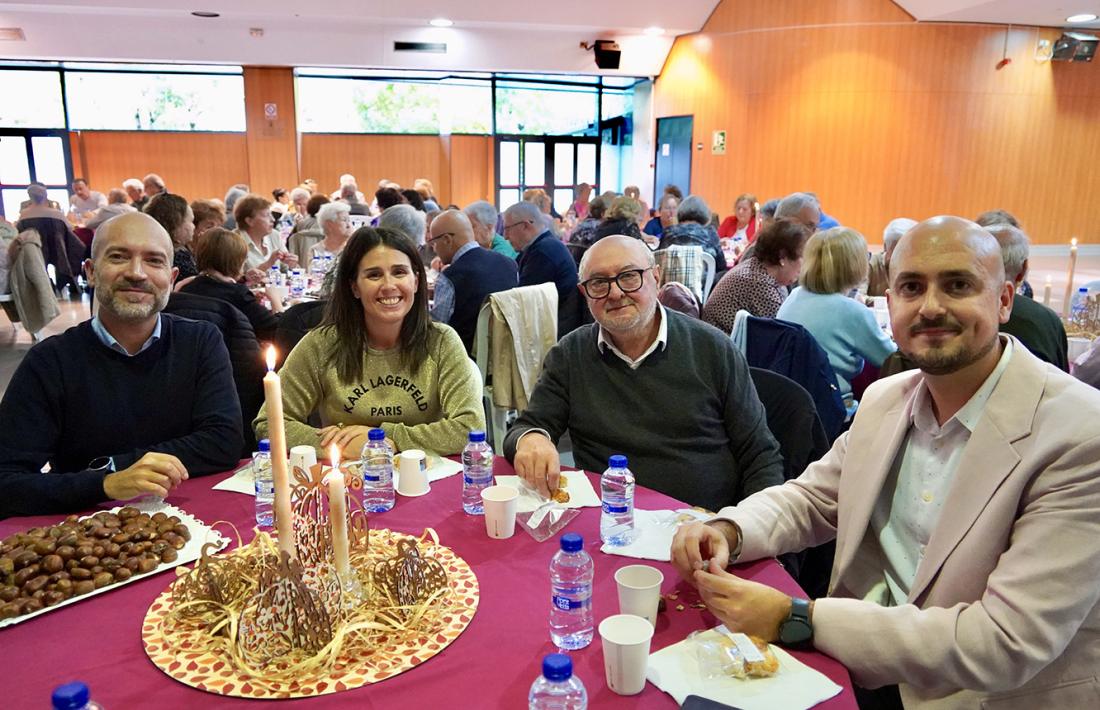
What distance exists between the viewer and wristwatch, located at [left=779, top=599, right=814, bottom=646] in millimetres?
1304

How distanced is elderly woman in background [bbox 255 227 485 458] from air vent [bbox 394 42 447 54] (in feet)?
35.7

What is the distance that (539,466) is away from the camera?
192 cm

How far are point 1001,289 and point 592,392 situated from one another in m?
1.15

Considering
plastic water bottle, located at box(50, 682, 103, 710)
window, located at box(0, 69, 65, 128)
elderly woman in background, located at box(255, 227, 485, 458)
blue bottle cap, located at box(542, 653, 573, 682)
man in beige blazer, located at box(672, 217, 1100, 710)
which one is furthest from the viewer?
window, located at box(0, 69, 65, 128)

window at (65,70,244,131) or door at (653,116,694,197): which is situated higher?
window at (65,70,244,131)

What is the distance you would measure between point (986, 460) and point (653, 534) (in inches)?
26.8

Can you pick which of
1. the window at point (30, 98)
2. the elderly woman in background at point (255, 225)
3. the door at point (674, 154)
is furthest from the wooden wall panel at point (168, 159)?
the elderly woman in background at point (255, 225)

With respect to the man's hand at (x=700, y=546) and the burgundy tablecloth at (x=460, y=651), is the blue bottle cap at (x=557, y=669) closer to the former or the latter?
the burgundy tablecloth at (x=460, y=651)

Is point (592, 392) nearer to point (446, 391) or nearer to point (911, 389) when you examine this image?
point (446, 391)

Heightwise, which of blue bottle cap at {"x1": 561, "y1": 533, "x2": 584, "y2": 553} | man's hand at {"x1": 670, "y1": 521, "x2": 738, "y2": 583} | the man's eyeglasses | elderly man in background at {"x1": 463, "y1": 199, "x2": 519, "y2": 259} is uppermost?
elderly man in background at {"x1": 463, "y1": 199, "x2": 519, "y2": 259}

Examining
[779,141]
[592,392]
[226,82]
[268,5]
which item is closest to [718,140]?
[779,141]

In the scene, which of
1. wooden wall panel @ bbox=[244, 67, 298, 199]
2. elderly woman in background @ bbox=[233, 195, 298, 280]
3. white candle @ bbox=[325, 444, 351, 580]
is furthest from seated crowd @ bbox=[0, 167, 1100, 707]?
wooden wall panel @ bbox=[244, 67, 298, 199]

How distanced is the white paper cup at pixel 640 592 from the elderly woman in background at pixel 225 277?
291cm

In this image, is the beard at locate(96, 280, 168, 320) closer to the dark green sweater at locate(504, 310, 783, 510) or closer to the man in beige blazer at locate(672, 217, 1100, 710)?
the dark green sweater at locate(504, 310, 783, 510)
